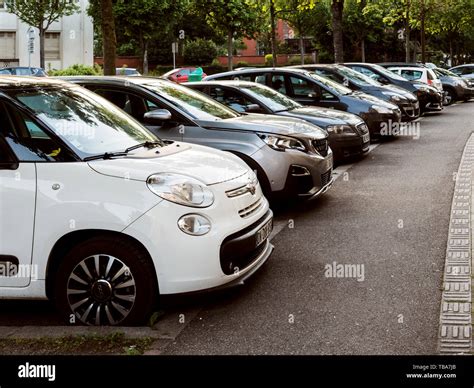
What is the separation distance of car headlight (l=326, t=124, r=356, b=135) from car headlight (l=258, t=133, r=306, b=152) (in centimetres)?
325

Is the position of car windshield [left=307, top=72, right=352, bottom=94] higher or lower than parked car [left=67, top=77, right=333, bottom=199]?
higher

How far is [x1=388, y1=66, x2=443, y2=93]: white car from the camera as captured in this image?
82.4 feet

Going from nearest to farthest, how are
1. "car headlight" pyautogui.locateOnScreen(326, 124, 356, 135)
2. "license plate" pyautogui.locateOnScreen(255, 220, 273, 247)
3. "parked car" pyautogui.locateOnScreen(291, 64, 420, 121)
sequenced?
"license plate" pyautogui.locateOnScreen(255, 220, 273, 247) < "car headlight" pyautogui.locateOnScreen(326, 124, 356, 135) < "parked car" pyautogui.locateOnScreen(291, 64, 420, 121)

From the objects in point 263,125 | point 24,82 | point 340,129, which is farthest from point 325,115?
point 24,82

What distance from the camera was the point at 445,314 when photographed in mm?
5211

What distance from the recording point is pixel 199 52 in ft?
224

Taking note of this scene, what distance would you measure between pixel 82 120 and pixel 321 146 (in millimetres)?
3989

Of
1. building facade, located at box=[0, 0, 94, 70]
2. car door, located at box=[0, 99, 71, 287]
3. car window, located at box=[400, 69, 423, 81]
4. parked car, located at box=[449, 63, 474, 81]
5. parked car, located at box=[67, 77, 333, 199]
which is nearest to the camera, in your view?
car door, located at box=[0, 99, 71, 287]

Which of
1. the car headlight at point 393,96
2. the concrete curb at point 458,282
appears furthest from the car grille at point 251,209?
the car headlight at point 393,96

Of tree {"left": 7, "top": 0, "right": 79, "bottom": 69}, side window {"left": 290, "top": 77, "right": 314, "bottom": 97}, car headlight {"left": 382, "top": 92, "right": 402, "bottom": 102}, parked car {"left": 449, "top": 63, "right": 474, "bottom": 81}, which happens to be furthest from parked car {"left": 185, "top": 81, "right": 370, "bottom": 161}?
tree {"left": 7, "top": 0, "right": 79, "bottom": 69}

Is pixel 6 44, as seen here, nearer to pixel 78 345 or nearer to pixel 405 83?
pixel 405 83

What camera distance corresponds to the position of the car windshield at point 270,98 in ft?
37.5

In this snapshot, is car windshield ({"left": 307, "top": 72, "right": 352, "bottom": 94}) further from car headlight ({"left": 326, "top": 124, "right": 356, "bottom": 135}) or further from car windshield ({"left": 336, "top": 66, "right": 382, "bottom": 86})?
car headlight ({"left": 326, "top": 124, "right": 356, "bottom": 135})
